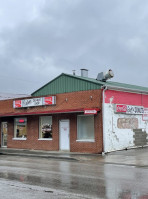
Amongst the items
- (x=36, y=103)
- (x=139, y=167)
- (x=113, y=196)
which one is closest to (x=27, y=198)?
(x=113, y=196)

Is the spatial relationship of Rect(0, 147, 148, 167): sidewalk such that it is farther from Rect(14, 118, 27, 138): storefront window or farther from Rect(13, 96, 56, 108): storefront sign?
Rect(13, 96, 56, 108): storefront sign

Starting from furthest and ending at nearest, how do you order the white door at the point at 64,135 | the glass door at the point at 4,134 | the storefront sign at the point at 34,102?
the glass door at the point at 4,134, the storefront sign at the point at 34,102, the white door at the point at 64,135

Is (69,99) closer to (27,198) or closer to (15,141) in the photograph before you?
(15,141)

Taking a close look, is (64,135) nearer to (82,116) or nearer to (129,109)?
(82,116)

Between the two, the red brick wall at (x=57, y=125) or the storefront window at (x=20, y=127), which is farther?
the storefront window at (x=20, y=127)

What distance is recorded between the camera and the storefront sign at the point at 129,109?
2052cm

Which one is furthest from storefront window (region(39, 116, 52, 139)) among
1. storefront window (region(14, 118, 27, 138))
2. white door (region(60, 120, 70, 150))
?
storefront window (region(14, 118, 27, 138))

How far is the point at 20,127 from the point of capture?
25.6 metres

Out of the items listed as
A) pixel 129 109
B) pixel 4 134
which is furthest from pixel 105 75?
pixel 4 134

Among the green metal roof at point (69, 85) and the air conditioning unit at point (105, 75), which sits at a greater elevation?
the air conditioning unit at point (105, 75)

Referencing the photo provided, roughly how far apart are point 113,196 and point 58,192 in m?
1.44

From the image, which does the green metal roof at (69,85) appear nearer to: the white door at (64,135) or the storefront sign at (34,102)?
the storefront sign at (34,102)

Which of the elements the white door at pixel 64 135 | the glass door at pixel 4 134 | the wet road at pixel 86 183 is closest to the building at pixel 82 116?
the white door at pixel 64 135

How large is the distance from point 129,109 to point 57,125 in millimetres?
5363
